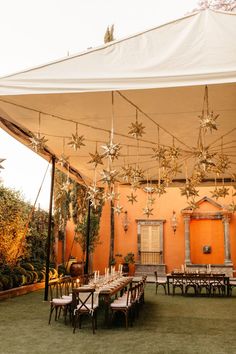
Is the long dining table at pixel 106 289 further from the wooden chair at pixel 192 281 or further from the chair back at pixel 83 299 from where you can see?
the wooden chair at pixel 192 281

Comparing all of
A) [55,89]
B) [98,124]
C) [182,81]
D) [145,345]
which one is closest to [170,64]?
[182,81]

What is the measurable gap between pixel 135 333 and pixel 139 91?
359cm

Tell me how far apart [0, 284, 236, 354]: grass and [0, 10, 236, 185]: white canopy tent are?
126 inches

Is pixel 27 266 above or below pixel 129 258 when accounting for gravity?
below

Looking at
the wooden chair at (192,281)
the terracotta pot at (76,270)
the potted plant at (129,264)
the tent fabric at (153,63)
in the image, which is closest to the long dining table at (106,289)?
the wooden chair at (192,281)

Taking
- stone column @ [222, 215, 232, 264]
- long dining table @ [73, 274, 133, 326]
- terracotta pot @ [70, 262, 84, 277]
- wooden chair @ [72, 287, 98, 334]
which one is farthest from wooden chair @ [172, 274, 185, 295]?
stone column @ [222, 215, 232, 264]

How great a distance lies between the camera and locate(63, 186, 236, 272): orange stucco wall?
52.7 feet

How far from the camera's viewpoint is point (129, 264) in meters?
16.2

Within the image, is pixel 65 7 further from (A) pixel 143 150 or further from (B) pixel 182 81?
(B) pixel 182 81

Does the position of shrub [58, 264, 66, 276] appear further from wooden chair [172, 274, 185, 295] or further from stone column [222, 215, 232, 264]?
stone column [222, 215, 232, 264]

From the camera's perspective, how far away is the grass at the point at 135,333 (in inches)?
183

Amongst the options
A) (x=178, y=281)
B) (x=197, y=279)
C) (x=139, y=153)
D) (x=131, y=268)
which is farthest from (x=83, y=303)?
(x=131, y=268)

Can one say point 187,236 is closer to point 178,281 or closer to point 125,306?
point 178,281

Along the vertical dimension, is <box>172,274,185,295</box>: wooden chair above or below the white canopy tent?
below
